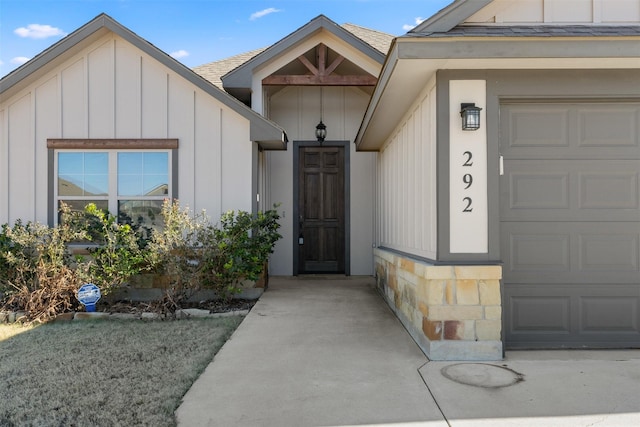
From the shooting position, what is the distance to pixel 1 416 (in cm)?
262

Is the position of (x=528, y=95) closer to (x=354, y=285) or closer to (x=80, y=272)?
(x=354, y=285)

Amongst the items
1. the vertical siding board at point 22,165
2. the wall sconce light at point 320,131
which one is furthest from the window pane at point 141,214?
the wall sconce light at point 320,131

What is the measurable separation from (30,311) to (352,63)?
6.11 m

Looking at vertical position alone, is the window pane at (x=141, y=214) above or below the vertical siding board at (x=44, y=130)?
below

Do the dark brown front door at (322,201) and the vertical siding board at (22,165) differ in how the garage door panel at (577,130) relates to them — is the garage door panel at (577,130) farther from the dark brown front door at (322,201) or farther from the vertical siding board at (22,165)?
the vertical siding board at (22,165)

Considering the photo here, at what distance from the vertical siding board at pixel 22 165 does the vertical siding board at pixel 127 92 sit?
4.31 feet

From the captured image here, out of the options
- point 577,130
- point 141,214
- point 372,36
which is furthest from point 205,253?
point 372,36

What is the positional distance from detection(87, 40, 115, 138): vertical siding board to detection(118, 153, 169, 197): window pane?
1.56 ft

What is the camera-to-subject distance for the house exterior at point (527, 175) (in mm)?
3613

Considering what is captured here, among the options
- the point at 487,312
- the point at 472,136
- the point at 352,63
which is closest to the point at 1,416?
the point at 487,312

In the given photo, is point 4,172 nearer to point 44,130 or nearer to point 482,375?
point 44,130

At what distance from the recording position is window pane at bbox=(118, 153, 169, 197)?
6422 millimetres

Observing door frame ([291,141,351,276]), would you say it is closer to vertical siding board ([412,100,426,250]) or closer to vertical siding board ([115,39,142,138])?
vertical siding board ([115,39,142,138])

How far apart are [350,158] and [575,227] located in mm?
5082
